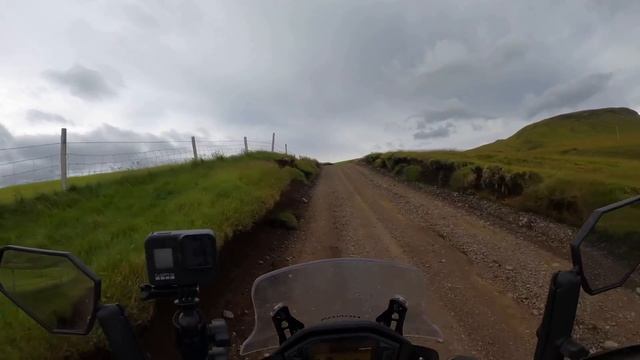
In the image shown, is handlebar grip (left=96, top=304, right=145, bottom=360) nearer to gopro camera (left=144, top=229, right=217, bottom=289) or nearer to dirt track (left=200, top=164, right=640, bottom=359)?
gopro camera (left=144, top=229, right=217, bottom=289)

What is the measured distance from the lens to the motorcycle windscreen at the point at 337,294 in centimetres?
245

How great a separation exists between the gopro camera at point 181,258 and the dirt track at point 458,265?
1444mm

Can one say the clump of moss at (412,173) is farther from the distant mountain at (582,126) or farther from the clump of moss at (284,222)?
the distant mountain at (582,126)

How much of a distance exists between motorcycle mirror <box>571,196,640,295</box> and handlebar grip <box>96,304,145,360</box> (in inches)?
73.4

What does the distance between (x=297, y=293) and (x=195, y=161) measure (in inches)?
620

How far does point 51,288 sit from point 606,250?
108 inches

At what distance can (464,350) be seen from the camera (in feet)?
16.6

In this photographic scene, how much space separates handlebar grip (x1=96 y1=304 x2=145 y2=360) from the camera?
1.79 m

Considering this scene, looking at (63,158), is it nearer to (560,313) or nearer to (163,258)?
(163,258)

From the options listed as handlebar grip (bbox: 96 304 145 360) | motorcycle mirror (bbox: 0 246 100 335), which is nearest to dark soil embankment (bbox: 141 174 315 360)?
motorcycle mirror (bbox: 0 246 100 335)

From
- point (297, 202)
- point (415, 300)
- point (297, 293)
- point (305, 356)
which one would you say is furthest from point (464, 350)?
point (297, 202)

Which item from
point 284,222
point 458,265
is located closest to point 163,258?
point 458,265

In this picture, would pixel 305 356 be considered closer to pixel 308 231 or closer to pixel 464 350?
pixel 464 350

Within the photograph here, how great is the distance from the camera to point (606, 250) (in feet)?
7.24
